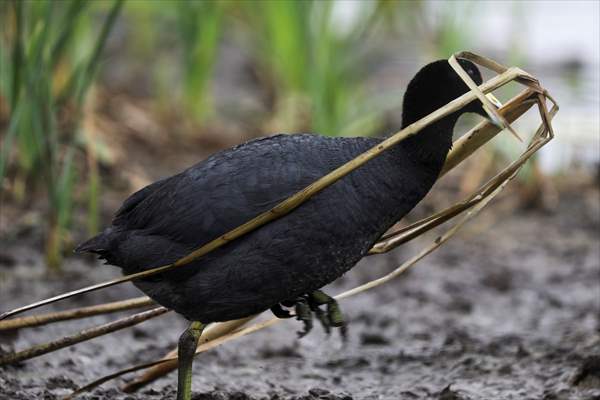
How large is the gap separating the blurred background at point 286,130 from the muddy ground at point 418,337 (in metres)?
0.01

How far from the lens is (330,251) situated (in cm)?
279

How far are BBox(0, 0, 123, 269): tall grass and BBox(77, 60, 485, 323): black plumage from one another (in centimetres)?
107

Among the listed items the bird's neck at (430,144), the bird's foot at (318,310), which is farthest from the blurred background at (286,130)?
the bird's neck at (430,144)

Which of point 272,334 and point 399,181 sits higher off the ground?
point 399,181

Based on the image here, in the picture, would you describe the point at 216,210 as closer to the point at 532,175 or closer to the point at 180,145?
the point at 532,175

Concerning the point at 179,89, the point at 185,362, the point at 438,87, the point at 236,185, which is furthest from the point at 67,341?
the point at 179,89

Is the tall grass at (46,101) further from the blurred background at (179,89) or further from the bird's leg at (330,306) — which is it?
the bird's leg at (330,306)

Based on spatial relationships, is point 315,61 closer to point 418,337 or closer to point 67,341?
point 418,337

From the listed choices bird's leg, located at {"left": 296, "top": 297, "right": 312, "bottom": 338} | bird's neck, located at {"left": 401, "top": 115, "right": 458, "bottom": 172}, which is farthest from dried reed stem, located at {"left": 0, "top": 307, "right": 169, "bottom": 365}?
bird's neck, located at {"left": 401, "top": 115, "right": 458, "bottom": 172}

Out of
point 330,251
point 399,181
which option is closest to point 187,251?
point 330,251

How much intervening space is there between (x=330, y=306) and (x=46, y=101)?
174 cm

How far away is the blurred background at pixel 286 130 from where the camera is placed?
3842 mm

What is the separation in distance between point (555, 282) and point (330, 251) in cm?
279

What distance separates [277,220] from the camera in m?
2.82
